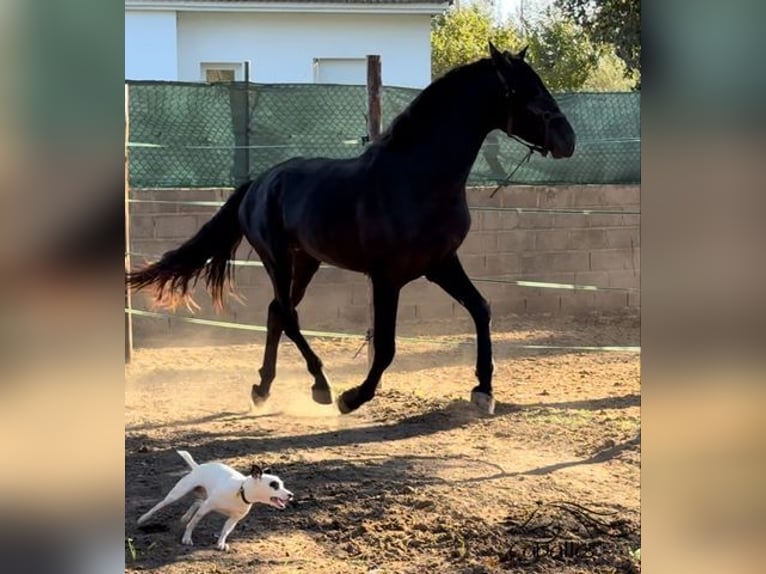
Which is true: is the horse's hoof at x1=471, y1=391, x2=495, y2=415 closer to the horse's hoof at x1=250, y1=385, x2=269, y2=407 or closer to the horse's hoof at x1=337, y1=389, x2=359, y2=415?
the horse's hoof at x1=337, y1=389, x2=359, y2=415

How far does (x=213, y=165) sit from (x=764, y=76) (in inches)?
166

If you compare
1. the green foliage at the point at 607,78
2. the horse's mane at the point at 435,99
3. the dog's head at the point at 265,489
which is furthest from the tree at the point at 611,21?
the dog's head at the point at 265,489

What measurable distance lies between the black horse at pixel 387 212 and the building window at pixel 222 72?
1976mm

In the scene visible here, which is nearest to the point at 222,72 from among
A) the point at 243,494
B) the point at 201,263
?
the point at 201,263

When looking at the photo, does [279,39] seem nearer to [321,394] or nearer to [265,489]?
[321,394]

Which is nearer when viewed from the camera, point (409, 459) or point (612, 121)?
point (409, 459)

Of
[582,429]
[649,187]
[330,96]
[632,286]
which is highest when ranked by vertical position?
[330,96]

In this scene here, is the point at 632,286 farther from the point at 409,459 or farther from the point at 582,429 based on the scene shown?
the point at 409,459

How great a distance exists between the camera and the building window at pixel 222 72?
540 centimetres

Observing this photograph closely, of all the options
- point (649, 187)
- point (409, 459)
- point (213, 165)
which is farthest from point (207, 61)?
point (649, 187)

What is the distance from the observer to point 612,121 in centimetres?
543

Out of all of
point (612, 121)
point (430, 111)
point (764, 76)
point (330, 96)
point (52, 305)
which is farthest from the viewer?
point (612, 121)

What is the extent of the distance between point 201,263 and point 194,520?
1.23 metres

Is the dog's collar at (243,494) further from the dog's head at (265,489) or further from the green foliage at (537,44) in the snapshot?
the green foliage at (537,44)
